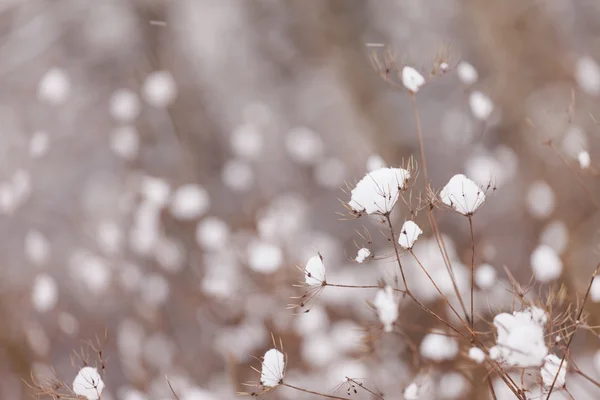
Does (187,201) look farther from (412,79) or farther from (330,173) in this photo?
(412,79)

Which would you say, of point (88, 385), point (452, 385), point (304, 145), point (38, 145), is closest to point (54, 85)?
point (38, 145)

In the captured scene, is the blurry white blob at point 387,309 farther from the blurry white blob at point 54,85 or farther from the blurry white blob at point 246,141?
the blurry white blob at point 54,85

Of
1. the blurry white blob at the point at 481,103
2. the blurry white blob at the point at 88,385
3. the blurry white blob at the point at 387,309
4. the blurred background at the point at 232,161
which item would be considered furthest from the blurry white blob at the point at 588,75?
the blurry white blob at the point at 88,385

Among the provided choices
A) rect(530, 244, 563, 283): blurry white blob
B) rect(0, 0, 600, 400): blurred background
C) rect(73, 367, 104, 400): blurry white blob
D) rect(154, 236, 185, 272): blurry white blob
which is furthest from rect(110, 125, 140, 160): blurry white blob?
rect(530, 244, 563, 283): blurry white blob

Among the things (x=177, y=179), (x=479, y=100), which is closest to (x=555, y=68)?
(x=479, y=100)

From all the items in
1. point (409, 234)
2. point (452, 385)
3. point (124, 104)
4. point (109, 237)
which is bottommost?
point (452, 385)

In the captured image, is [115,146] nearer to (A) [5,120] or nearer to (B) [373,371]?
(A) [5,120]
